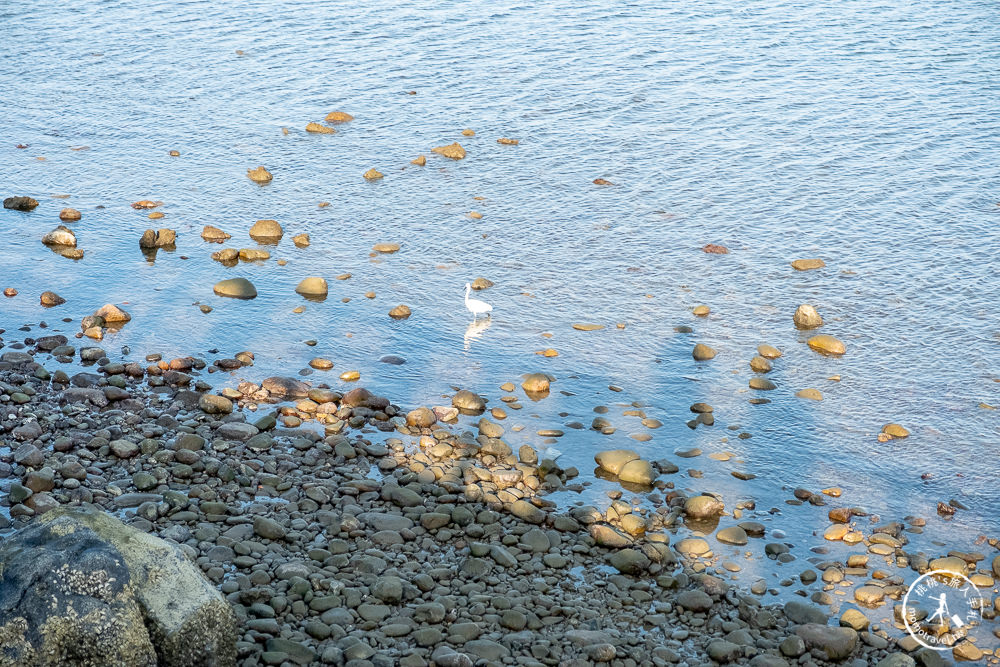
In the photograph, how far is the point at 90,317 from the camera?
49.4 ft

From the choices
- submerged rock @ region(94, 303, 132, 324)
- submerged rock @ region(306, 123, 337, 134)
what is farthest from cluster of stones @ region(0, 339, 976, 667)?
submerged rock @ region(306, 123, 337, 134)

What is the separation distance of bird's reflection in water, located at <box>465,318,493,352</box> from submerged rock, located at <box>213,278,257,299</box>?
353cm

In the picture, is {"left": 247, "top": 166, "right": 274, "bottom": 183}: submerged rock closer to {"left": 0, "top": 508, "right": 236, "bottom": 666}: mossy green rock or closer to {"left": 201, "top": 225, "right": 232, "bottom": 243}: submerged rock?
{"left": 201, "top": 225, "right": 232, "bottom": 243}: submerged rock

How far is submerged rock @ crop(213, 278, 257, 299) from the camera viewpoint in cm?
1620

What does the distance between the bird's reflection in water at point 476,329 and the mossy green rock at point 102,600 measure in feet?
24.8

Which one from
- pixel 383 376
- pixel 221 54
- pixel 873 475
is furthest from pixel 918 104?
pixel 221 54

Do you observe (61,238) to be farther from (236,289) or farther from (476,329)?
(476,329)

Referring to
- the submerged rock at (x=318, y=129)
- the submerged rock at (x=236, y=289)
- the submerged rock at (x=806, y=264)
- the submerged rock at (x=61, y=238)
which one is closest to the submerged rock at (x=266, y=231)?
the submerged rock at (x=236, y=289)

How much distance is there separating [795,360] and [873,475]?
2.75 m

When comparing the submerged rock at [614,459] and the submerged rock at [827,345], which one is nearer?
the submerged rock at [614,459]

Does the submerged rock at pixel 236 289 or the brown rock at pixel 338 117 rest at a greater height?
the submerged rock at pixel 236 289

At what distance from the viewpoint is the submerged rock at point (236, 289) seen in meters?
16.2

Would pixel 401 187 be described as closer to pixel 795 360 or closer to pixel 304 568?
pixel 795 360

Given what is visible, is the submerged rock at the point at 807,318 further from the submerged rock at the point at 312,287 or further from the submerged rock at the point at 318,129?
the submerged rock at the point at 318,129
